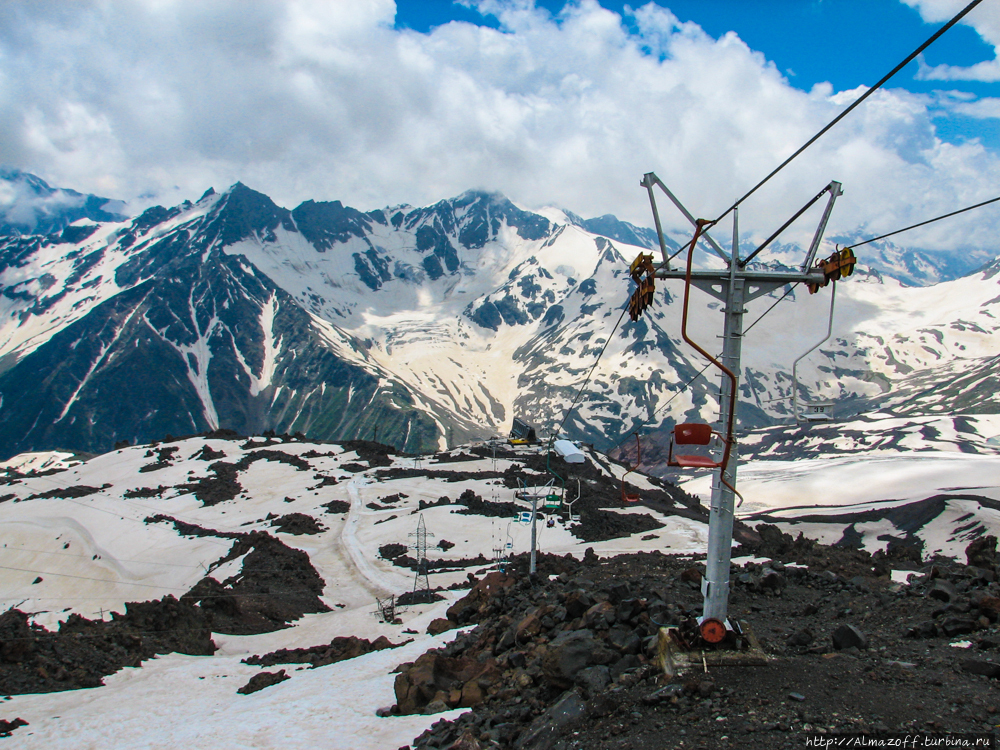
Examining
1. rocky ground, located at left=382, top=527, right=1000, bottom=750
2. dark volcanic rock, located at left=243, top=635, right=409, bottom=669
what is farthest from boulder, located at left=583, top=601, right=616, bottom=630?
dark volcanic rock, located at left=243, top=635, right=409, bottom=669

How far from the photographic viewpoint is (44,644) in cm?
2375

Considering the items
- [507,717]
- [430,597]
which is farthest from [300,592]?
[507,717]

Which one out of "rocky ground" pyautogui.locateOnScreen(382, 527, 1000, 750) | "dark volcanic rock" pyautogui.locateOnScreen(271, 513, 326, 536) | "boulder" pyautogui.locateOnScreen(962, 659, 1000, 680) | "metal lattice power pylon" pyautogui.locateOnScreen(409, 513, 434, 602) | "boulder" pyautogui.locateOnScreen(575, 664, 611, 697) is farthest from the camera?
"dark volcanic rock" pyautogui.locateOnScreen(271, 513, 326, 536)

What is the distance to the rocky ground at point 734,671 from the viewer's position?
959 cm

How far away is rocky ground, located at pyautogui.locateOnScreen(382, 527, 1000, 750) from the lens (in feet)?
31.4

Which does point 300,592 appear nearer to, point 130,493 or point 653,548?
point 653,548

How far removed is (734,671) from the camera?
37.0 feet

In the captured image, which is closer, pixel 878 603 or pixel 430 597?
pixel 878 603

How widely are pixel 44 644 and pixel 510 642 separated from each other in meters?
19.8

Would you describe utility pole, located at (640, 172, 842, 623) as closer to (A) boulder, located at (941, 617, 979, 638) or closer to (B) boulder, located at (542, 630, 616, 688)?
(B) boulder, located at (542, 630, 616, 688)

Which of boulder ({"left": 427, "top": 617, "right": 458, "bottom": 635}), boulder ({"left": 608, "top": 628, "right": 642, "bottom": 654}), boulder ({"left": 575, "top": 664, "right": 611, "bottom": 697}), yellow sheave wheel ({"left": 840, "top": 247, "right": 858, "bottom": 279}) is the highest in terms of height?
yellow sheave wheel ({"left": 840, "top": 247, "right": 858, "bottom": 279})

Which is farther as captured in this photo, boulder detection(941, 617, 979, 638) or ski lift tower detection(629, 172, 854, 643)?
boulder detection(941, 617, 979, 638)

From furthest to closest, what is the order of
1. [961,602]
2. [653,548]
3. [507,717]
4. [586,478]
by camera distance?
[586,478] → [653,548] → [961,602] → [507,717]

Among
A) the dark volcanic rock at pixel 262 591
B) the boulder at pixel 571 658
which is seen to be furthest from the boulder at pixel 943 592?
the dark volcanic rock at pixel 262 591
